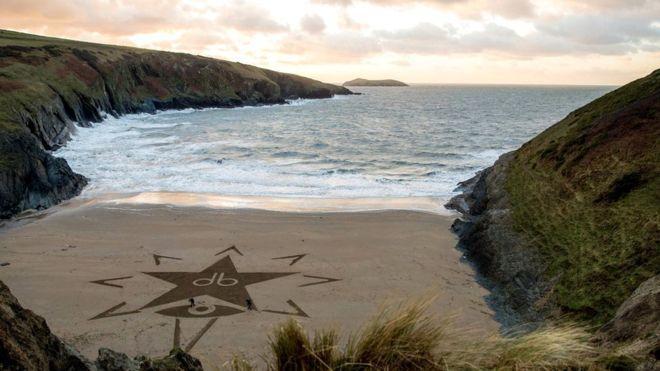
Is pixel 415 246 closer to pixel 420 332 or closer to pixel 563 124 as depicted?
pixel 563 124

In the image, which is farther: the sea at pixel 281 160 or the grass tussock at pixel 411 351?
the sea at pixel 281 160

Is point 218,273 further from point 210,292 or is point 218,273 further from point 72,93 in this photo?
point 72,93

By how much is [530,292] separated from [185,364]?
824 centimetres

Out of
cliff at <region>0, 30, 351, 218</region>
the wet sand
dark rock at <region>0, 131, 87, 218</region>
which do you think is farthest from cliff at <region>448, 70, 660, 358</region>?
cliff at <region>0, 30, 351, 218</region>

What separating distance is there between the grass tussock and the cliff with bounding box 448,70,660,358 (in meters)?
1.38

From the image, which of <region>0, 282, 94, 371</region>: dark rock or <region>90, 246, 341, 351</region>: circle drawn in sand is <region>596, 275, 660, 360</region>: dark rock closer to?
<region>0, 282, 94, 371</region>: dark rock

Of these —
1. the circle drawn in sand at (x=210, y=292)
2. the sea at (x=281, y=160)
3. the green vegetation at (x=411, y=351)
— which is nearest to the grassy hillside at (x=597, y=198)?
the green vegetation at (x=411, y=351)

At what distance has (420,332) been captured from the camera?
166 inches

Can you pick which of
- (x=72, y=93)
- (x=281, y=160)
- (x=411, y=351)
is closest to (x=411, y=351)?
(x=411, y=351)

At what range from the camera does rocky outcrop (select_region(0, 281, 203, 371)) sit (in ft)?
9.88

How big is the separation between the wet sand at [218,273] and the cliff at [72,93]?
8.15 feet

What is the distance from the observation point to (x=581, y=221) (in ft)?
38.1

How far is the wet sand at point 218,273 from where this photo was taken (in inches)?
366

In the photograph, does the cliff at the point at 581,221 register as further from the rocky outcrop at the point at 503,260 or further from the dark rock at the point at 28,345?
the dark rock at the point at 28,345
